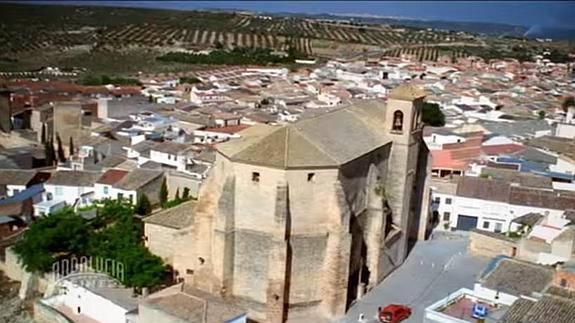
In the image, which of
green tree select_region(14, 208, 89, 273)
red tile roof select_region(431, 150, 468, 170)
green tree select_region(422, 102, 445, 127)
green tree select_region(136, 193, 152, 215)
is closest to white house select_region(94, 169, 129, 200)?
green tree select_region(136, 193, 152, 215)

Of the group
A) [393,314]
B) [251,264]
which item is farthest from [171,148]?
[393,314]

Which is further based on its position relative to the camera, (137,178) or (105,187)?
(137,178)

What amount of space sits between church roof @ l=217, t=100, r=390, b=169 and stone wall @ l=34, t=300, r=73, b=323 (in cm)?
844

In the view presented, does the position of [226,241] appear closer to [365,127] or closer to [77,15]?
[365,127]

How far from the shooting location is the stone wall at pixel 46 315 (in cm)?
2487

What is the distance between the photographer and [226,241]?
24328 millimetres

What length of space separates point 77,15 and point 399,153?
183729 mm

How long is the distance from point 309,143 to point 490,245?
1208 cm

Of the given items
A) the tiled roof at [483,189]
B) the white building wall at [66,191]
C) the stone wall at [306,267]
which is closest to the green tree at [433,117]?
the tiled roof at [483,189]

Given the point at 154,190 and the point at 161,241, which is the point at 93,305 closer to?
the point at 161,241

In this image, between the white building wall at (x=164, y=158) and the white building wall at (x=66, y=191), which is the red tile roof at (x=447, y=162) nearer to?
the white building wall at (x=164, y=158)

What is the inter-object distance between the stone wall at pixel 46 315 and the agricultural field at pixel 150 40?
82.8 m

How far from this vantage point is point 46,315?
1006 inches

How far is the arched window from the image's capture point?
2922cm
